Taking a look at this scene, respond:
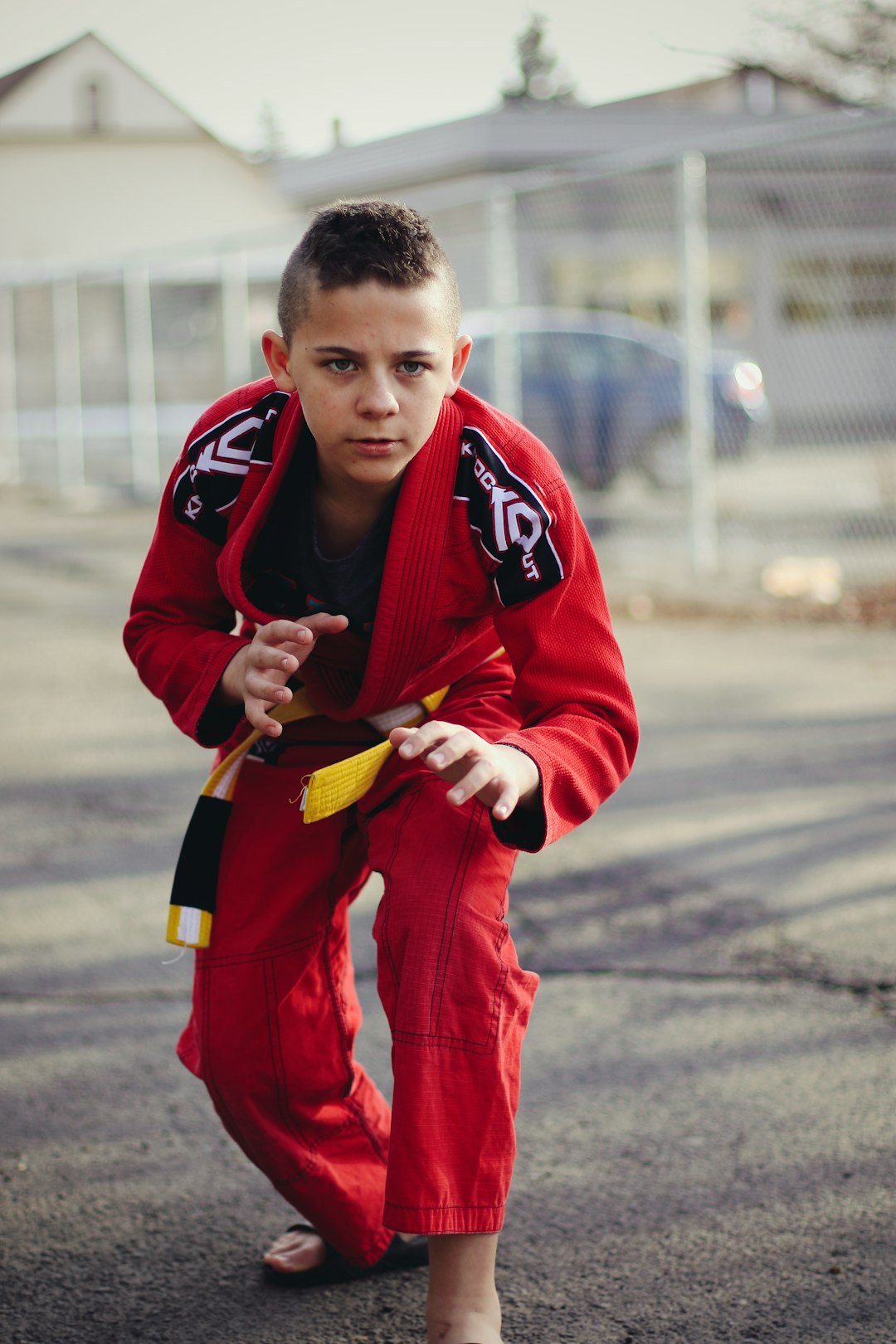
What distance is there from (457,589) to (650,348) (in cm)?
1171

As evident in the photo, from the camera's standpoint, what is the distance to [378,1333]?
199 centimetres

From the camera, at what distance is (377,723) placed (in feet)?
6.55

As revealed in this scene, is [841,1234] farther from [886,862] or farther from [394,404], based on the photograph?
[886,862]

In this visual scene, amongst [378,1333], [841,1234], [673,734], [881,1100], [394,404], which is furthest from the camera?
[673,734]

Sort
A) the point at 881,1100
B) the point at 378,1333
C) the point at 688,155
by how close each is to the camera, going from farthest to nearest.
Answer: the point at 688,155
the point at 881,1100
the point at 378,1333

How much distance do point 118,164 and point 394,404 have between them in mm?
31338

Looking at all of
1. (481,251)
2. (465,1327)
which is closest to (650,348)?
(481,251)

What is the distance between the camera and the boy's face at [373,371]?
1779 mm

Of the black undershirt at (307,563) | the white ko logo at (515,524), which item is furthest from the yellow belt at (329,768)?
the white ko logo at (515,524)

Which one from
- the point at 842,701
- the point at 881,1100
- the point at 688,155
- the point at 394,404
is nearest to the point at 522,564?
the point at 394,404

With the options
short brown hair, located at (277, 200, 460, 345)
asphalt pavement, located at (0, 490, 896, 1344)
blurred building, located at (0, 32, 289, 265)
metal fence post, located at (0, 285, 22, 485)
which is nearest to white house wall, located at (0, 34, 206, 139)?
blurred building, located at (0, 32, 289, 265)

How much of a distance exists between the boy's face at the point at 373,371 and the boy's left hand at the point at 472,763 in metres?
0.39

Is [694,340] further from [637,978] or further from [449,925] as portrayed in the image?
[449,925]

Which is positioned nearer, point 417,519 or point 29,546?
point 417,519
